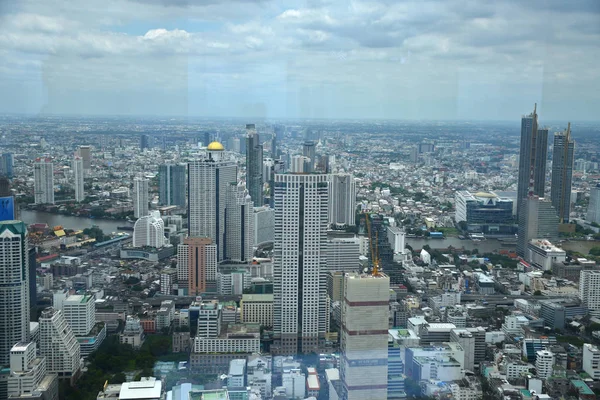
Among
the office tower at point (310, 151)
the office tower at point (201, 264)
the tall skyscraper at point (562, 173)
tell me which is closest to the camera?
the office tower at point (310, 151)

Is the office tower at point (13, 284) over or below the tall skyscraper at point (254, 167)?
below

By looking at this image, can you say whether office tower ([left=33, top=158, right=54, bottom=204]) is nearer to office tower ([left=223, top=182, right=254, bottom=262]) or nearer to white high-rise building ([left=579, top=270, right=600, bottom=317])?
office tower ([left=223, top=182, right=254, bottom=262])

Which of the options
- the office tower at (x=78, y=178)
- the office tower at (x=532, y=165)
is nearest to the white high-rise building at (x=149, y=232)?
the office tower at (x=78, y=178)

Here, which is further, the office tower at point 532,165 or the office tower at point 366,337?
the office tower at point 532,165

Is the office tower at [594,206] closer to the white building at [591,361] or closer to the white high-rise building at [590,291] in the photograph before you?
the white high-rise building at [590,291]

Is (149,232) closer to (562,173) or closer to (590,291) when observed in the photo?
(590,291)

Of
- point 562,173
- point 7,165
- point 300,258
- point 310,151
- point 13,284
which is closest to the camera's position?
point 13,284

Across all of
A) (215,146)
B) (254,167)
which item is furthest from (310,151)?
(215,146)

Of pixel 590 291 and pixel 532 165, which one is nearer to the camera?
pixel 590 291

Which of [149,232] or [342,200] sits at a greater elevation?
[342,200]
